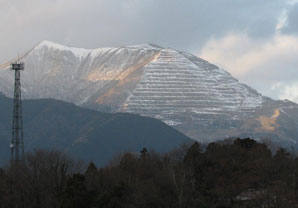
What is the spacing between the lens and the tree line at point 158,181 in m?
104

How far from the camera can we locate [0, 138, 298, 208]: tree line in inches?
4075

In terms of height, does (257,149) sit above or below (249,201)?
above

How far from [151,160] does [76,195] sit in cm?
3084

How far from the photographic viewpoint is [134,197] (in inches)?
4102

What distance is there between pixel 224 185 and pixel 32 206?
26.5 meters

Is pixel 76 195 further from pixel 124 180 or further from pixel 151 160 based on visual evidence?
pixel 151 160

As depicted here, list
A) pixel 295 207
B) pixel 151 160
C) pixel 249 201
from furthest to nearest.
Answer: pixel 151 160
pixel 249 201
pixel 295 207

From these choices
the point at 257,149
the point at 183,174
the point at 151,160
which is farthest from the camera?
the point at 151,160

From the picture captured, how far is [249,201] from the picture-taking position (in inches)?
3757

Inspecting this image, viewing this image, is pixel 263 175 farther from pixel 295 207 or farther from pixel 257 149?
pixel 295 207

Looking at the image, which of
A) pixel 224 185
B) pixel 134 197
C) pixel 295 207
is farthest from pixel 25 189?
pixel 295 207

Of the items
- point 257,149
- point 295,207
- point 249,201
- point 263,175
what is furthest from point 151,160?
point 295,207

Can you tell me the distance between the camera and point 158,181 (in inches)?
4323

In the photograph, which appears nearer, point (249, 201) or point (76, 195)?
point (249, 201)
